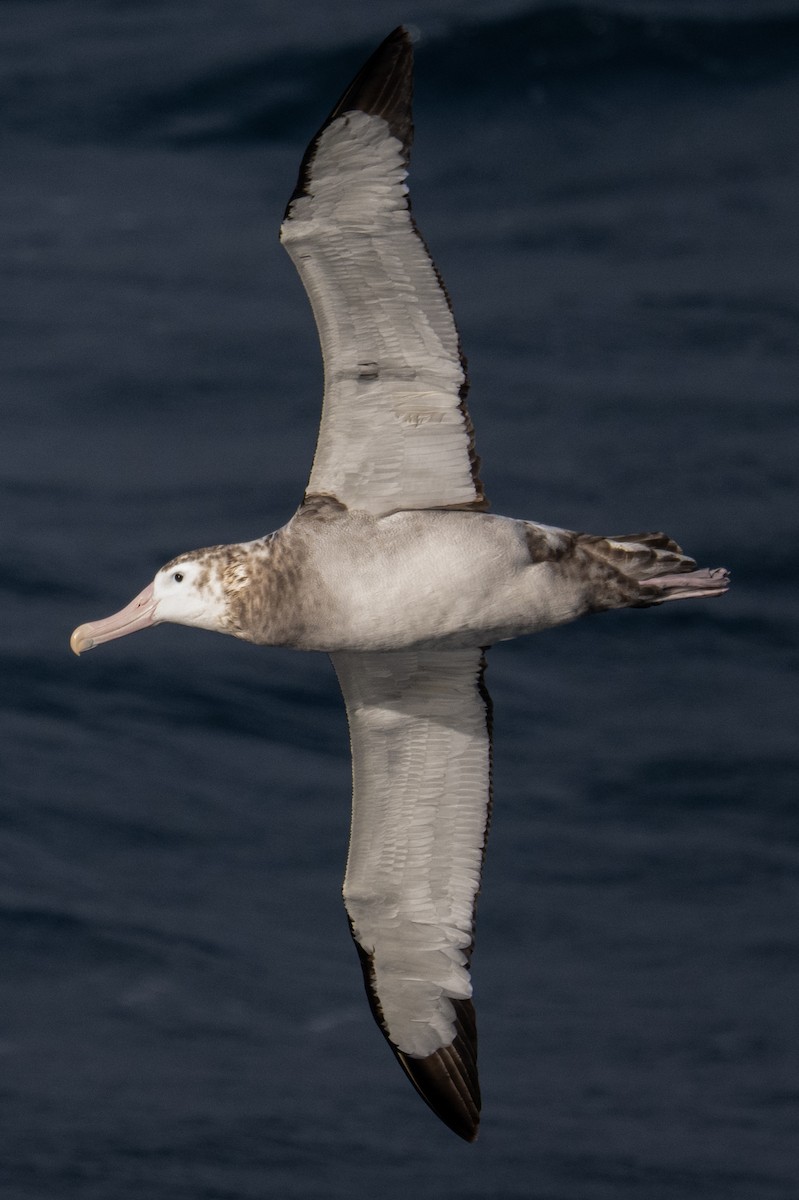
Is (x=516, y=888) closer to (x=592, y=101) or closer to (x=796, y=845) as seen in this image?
(x=796, y=845)

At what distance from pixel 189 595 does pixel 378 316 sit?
167 cm

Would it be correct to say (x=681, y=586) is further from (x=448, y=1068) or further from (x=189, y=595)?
(x=448, y=1068)

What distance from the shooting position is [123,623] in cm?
1089

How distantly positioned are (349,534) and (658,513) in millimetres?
15847

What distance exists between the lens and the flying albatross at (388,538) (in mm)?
9859

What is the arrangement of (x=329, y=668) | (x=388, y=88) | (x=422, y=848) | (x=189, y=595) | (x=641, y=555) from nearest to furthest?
(x=388, y=88) < (x=189, y=595) < (x=641, y=555) < (x=422, y=848) < (x=329, y=668)

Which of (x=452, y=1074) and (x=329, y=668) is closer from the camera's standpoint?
(x=452, y=1074)

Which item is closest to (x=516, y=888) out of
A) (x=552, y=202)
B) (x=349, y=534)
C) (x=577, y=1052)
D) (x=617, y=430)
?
(x=577, y=1052)

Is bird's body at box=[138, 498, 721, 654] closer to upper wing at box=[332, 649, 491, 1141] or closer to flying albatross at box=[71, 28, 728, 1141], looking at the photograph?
flying albatross at box=[71, 28, 728, 1141]

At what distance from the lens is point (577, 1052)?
24.5m

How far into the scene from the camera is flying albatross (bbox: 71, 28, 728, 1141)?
9.86 metres

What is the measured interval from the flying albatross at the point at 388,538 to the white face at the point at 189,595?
0.03 feet

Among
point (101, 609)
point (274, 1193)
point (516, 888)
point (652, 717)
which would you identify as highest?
point (101, 609)

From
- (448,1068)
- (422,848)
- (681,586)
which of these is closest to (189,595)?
(422,848)
